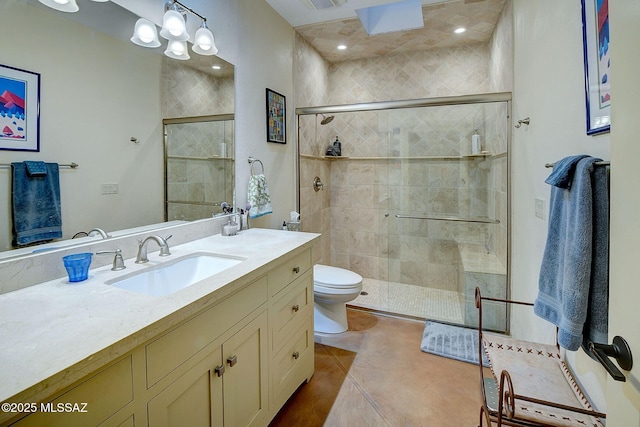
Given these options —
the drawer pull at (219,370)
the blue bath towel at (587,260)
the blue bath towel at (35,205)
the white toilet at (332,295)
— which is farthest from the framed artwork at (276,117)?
the blue bath towel at (587,260)

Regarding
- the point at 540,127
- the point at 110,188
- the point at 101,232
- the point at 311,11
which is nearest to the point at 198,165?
the point at 110,188

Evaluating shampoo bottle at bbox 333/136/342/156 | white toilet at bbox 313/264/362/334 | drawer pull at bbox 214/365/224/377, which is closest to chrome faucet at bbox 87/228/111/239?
drawer pull at bbox 214/365/224/377

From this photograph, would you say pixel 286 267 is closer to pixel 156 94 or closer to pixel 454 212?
pixel 156 94

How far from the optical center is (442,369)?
6.66ft

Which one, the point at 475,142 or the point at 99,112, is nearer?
the point at 99,112

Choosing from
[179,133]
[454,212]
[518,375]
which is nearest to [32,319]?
[179,133]

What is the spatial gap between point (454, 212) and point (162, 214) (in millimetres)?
2491

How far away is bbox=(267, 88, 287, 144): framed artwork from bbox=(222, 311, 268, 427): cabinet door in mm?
1622

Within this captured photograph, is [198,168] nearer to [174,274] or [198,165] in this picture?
[198,165]

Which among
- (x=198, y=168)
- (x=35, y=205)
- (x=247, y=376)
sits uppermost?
(x=198, y=168)

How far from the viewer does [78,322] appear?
2.62 feet

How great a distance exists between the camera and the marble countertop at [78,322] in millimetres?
605

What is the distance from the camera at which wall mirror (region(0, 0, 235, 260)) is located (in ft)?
3.58

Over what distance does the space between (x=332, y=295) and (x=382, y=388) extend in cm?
70
